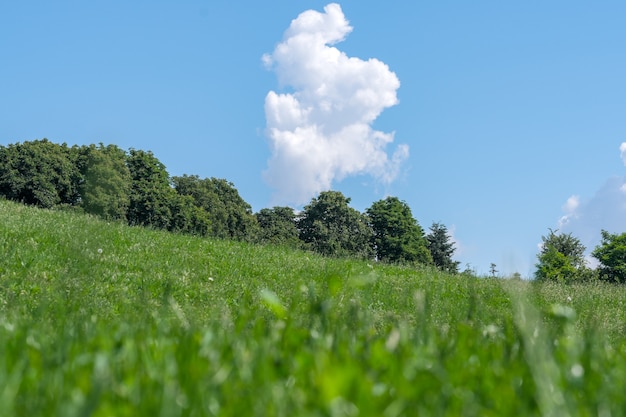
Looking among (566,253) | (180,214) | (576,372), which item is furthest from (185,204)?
(576,372)

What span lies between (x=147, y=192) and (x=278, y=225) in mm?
29186

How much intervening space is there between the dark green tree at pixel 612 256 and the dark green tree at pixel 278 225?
116 ft

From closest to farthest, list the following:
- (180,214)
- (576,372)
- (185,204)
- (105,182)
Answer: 1. (576,372)
2. (105,182)
3. (180,214)
4. (185,204)

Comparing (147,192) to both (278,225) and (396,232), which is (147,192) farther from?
(396,232)

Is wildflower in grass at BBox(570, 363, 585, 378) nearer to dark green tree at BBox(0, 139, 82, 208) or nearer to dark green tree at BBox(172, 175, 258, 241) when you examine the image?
dark green tree at BBox(0, 139, 82, 208)

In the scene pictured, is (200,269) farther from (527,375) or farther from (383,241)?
(383,241)

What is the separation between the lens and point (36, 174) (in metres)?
65.7

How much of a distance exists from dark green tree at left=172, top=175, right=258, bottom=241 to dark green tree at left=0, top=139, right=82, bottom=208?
19.1 meters

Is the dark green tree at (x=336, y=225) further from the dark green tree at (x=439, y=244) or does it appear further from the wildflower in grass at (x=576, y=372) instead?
the wildflower in grass at (x=576, y=372)

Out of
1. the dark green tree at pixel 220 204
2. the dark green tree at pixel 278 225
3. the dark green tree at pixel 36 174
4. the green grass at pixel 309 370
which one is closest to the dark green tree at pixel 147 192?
the dark green tree at pixel 36 174

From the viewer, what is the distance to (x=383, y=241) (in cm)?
8931

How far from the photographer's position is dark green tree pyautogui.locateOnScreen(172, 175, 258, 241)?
3465 inches

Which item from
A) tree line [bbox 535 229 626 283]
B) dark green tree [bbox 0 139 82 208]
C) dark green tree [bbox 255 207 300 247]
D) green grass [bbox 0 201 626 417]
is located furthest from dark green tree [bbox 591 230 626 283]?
green grass [bbox 0 201 626 417]

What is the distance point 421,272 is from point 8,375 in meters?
19.3
